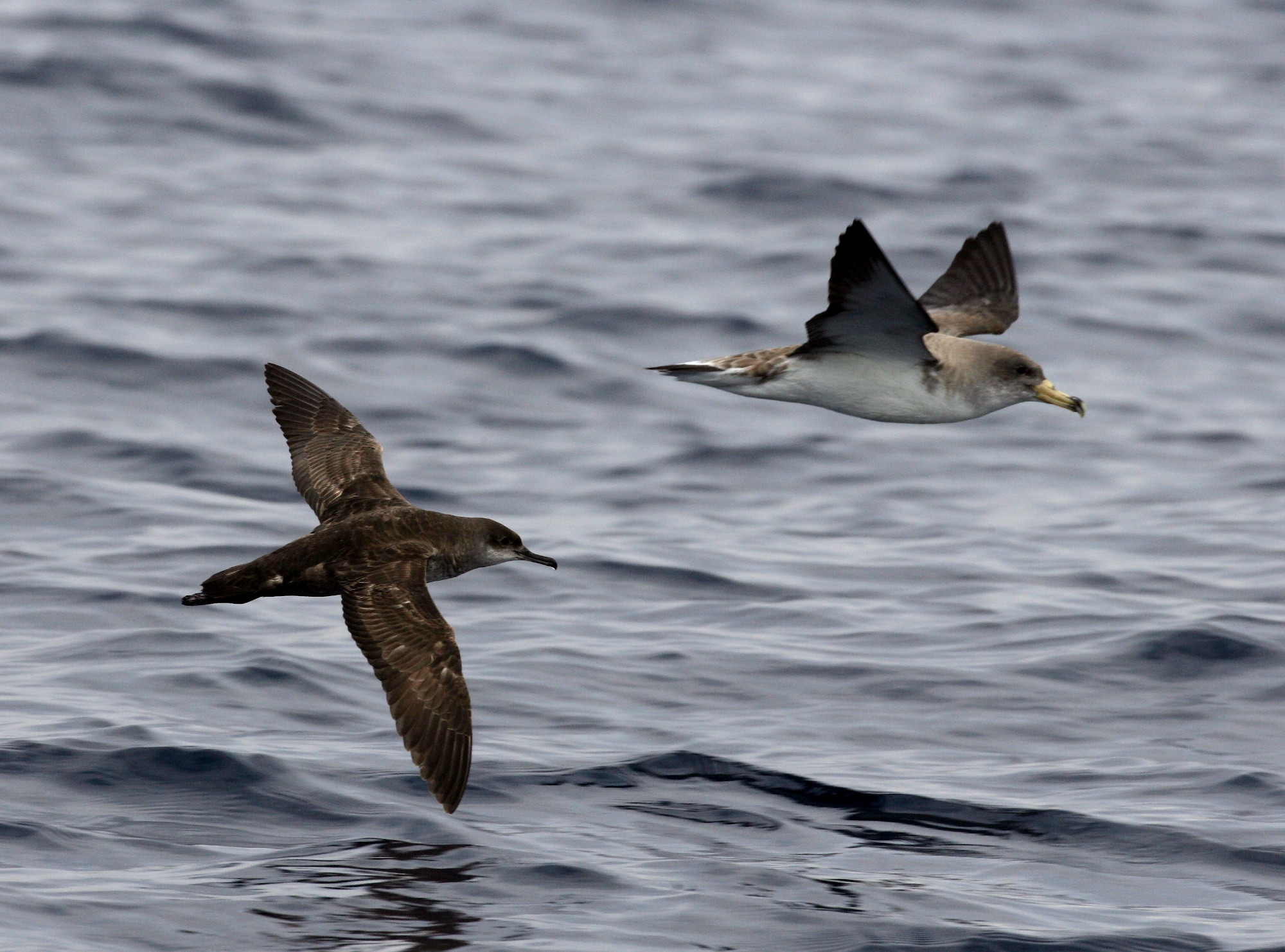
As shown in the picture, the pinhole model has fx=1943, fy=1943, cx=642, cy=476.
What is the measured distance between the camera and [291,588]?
838 cm

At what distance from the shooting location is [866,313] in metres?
8.78

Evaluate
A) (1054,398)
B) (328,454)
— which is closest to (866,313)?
(1054,398)

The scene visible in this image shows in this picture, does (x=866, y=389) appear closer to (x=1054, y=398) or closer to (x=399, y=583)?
(x=1054, y=398)

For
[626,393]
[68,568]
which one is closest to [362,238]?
[626,393]

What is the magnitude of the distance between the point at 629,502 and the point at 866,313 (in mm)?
5068

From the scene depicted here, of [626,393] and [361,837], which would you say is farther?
[626,393]

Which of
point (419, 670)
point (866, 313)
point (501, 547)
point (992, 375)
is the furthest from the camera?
point (992, 375)

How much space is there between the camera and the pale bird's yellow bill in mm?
9586

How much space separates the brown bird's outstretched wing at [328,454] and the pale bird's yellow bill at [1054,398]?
125 inches

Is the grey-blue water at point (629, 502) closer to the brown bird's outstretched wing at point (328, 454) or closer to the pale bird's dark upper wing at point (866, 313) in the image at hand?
the brown bird's outstretched wing at point (328, 454)

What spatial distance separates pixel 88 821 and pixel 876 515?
6.86m

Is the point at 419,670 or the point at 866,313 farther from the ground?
the point at 866,313

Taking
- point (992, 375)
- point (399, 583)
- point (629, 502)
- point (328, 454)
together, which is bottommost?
point (629, 502)

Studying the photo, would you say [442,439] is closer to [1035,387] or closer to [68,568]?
[68,568]
